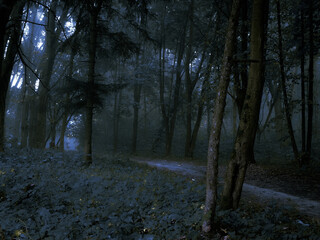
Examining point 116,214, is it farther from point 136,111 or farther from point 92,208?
point 136,111

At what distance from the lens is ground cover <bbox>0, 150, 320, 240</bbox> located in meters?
3.88

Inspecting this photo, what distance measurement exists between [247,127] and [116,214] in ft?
10.1

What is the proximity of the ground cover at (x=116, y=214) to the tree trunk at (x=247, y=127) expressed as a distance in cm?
44

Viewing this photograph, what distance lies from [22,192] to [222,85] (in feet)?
14.8

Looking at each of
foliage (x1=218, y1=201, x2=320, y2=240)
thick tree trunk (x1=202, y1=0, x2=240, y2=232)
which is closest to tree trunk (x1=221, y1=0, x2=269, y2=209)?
foliage (x1=218, y1=201, x2=320, y2=240)

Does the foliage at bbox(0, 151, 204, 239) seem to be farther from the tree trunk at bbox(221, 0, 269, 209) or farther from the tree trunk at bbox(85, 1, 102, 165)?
the tree trunk at bbox(85, 1, 102, 165)

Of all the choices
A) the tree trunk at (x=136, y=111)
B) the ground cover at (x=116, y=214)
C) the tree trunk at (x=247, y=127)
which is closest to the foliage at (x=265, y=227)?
the ground cover at (x=116, y=214)

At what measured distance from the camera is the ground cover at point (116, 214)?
153 inches

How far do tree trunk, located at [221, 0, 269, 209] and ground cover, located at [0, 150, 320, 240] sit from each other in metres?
0.44

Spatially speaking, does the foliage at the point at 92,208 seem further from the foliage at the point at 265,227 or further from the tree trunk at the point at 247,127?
the tree trunk at the point at 247,127

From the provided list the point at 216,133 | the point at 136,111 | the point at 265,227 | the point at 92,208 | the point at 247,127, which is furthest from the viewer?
the point at 136,111

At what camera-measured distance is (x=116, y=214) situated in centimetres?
456

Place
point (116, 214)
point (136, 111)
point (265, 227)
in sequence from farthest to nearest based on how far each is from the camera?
1. point (136, 111)
2. point (116, 214)
3. point (265, 227)

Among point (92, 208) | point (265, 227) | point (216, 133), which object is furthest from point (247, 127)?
point (92, 208)
